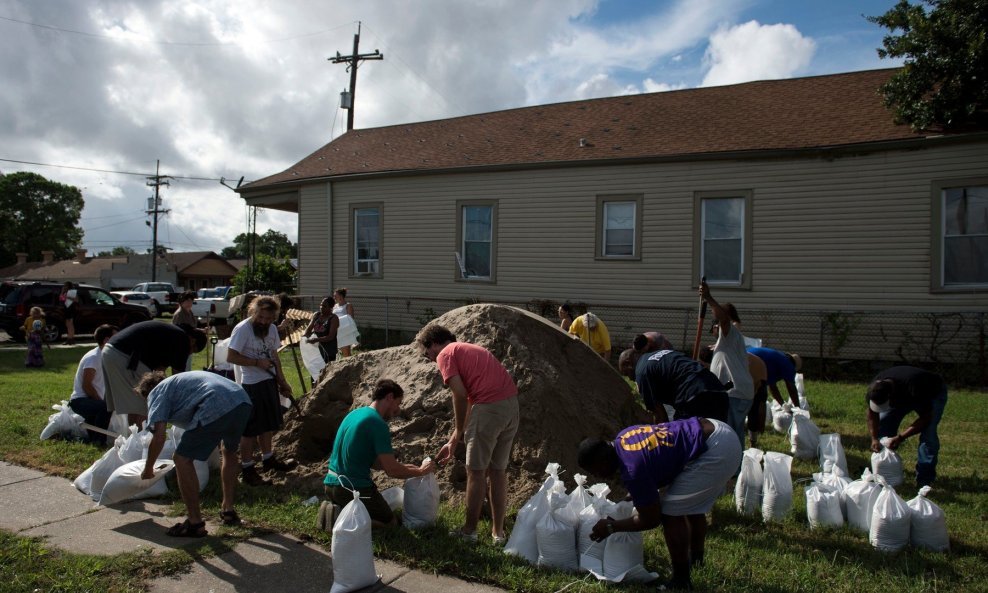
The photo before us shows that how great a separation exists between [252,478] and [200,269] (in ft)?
221

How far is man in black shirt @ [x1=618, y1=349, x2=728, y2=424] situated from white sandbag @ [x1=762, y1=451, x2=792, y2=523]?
0.51 metres

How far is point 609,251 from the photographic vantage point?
15031 millimetres

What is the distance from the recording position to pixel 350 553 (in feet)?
13.1

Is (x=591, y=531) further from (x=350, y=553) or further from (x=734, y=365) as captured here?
(x=734, y=365)

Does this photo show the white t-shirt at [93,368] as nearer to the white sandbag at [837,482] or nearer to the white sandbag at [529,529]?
the white sandbag at [529,529]

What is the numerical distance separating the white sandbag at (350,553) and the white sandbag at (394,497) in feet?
3.87

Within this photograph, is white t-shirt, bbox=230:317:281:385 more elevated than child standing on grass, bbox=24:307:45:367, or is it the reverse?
white t-shirt, bbox=230:317:281:385

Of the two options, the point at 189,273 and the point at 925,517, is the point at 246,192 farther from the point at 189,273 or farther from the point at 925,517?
the point at 189,273

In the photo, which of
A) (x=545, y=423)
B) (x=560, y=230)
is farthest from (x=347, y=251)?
(x=545, y=423)

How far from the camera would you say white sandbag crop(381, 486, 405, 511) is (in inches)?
207

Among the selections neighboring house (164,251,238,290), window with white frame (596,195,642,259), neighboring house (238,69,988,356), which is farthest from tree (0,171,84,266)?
window with white frame (596,195,642,259)

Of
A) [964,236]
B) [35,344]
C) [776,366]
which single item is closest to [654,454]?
[776,366]

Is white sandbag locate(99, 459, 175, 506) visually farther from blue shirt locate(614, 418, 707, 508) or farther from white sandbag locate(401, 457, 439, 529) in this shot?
blue shirt locate(614, 418, 707, 508)

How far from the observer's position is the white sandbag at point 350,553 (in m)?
4.00
